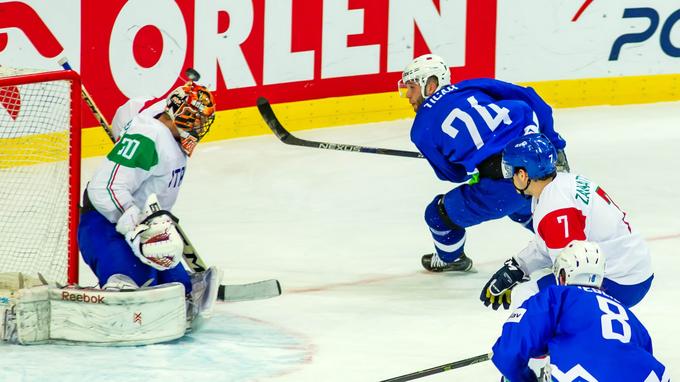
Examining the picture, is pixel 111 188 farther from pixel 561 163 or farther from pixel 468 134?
pixel 561 163

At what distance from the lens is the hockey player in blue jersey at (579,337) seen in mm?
3641

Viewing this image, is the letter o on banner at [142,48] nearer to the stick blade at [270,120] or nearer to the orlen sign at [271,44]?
the orlen sign at [271,44]

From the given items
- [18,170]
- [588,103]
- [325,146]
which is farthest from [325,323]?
[588,103]

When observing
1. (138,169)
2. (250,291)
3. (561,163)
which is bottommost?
(250,291)

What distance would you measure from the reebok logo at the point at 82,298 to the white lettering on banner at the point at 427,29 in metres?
3.91

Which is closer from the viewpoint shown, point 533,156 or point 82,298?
point 533,156

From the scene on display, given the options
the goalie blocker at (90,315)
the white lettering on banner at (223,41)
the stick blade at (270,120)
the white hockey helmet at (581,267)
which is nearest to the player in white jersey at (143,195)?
the goalie blocker at (90,315)

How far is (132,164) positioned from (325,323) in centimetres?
87

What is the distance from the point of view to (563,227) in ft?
14.2

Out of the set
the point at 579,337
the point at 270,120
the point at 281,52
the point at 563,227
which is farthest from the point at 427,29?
the point at 579,337

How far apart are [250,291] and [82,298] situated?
34.2 inches

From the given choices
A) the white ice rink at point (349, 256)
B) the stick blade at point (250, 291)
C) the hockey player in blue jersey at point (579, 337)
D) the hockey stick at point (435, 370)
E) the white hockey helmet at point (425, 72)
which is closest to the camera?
the hockey player in blue jersey at point (579, 337)

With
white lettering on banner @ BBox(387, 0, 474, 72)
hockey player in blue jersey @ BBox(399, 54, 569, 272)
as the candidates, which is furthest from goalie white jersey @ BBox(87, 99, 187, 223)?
white lettering on banner @ BBox(387, 0, 474, 72)

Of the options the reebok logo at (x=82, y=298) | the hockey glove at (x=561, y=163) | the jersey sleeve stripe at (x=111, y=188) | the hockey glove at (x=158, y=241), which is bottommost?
the reebok logo at (x=82, y=298)
